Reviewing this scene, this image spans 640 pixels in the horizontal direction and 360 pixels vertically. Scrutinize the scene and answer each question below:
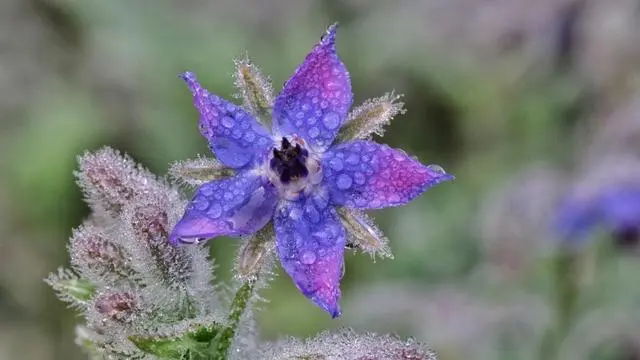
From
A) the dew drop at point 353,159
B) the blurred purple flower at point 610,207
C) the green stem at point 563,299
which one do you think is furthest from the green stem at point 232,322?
the blurred purple flower at point 610,207

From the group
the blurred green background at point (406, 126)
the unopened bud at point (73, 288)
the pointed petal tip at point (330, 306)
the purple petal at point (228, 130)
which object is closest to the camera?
the pointed petal tip at point (330, 306)

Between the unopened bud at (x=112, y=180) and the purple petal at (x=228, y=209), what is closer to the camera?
the purple petal at (x=228, y=209)

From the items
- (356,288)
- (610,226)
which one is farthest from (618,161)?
(356,288)

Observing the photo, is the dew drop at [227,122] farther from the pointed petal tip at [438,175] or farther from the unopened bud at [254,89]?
the pointed petal tip at [438,175]

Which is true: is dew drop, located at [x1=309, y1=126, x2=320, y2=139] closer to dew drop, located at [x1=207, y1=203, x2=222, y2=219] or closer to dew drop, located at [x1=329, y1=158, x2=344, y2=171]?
dew drop, located at [x1=329, y1=158, x2=344, y2=171]

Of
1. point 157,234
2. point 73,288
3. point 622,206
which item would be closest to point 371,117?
point 157,234

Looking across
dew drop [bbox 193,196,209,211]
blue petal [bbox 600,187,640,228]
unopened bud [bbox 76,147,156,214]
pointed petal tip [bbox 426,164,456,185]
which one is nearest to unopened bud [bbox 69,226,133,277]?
unopened bud [bbox 76,147,156,214]

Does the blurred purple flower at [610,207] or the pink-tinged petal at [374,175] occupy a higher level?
the blurred purple flower at [610,207]

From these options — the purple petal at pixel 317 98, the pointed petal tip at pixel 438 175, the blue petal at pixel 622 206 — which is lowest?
the pointed petal tip at pixel 438 175

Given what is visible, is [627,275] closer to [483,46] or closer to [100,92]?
[483,46]

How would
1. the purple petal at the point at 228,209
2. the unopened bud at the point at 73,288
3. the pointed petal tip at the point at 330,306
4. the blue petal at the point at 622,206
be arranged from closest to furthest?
1. the pointed petal tip at the point at 330,306
2. the purple petal at the point at 228,209
3. the unopened bud at the point at 73,288
4. the blue petal at the point at 622,206
